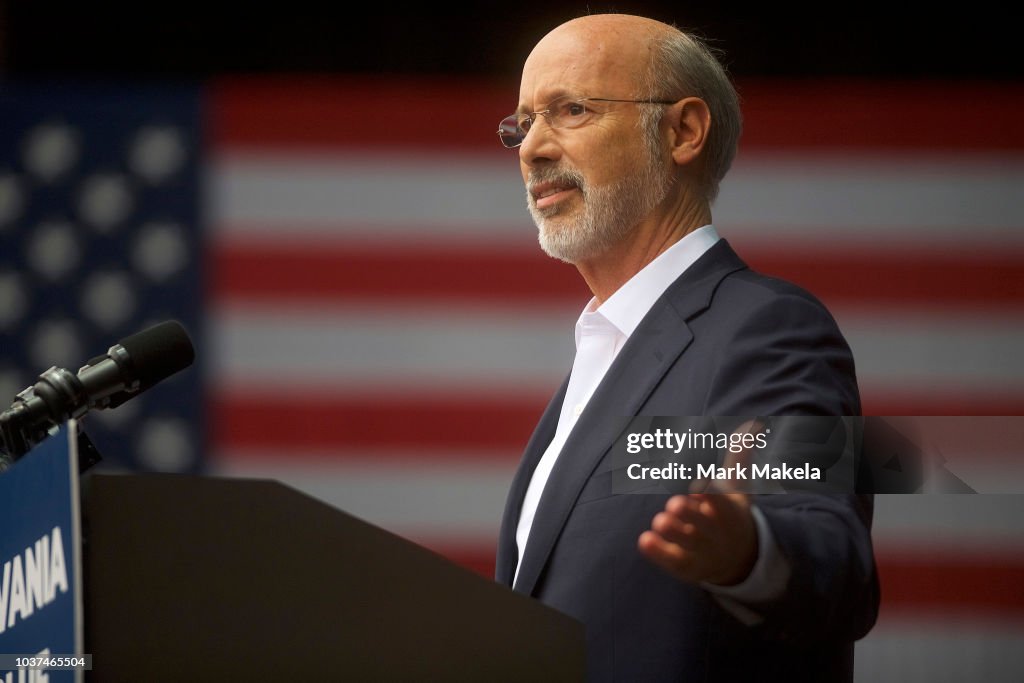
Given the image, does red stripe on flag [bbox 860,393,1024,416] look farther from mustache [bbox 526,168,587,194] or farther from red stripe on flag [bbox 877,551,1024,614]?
mustache [bbox 526,168,587,194]

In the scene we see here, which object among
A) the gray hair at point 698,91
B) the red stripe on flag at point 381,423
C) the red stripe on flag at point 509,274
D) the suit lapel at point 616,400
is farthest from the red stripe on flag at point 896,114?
the suit lapel at point 616,400

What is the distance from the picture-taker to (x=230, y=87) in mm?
3447

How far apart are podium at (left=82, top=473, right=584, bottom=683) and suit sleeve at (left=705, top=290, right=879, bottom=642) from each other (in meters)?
0.25

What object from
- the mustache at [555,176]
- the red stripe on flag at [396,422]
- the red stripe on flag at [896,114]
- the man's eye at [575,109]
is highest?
the red stripe on flag at [896,114]

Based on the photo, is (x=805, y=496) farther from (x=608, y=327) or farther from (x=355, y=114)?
(x=355, y=114)

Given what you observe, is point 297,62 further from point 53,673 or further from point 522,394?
point 53,673

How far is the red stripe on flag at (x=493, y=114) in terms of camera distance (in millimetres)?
3432

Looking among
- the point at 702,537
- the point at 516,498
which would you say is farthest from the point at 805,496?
the point at 516,498

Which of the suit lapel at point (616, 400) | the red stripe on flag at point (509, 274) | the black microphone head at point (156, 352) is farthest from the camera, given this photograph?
the red stripe on flag at point (509, 274)

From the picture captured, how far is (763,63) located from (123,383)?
2.54 metres

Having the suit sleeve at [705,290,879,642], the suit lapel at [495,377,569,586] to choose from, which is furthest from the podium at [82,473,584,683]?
the suit lapel at [495,377,569,586]

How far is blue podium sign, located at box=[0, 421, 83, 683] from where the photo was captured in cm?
94

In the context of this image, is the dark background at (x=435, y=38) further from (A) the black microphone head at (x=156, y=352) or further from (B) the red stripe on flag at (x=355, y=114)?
(A) the black microphone head at (x=156, y=352)

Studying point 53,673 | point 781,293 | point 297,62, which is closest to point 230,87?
point 297,62
